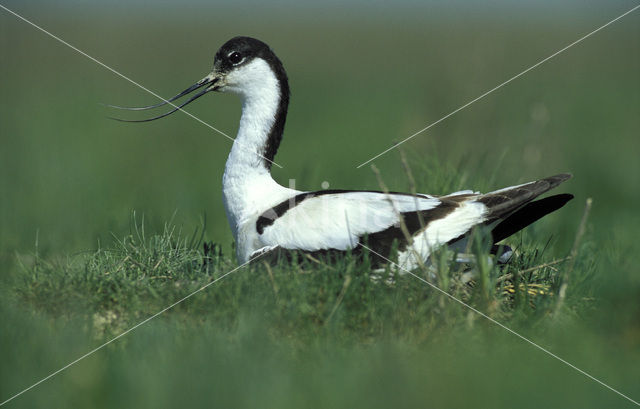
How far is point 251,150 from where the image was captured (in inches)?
183

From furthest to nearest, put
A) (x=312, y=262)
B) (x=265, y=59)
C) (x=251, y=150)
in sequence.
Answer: (x=265, y=59) < (x=251, y=150) < (x=312, y=262)

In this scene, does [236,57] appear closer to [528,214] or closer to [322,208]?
[322,208]

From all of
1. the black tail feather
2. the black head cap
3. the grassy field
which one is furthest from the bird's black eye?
the black tail feather

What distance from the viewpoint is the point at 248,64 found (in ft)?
15.6

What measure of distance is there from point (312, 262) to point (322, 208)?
1.10 ft

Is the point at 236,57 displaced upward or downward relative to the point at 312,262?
upward

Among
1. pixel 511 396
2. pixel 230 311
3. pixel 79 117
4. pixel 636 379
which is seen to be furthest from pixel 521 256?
pixel 79 117

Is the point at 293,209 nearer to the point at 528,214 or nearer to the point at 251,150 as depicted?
the point at 251,150

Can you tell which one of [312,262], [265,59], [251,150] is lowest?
[312,262]

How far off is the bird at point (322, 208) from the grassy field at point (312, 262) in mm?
223

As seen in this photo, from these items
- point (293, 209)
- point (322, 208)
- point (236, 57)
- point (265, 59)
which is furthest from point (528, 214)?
point (236, 57)

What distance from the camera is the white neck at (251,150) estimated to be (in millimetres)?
4566

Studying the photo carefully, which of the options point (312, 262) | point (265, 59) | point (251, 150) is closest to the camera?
point (312, 262)

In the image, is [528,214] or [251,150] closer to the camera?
[528,214]
